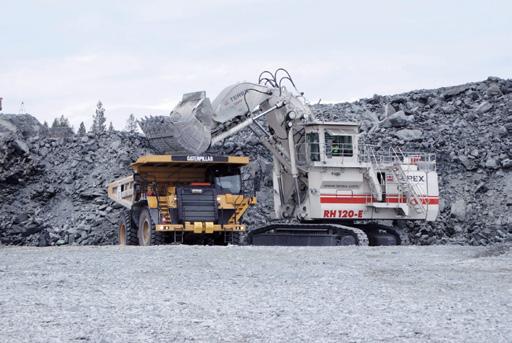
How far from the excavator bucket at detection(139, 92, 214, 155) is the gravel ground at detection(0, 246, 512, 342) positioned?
5.36m

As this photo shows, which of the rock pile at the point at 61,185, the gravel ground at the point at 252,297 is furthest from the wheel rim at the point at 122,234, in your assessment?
the gravel ground at the point at 252,297

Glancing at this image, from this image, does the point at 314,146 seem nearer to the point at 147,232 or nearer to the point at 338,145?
the point at 338,145

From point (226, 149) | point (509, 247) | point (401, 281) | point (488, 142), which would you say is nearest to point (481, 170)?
point (488, 142)

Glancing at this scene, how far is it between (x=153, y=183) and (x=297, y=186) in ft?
11.9

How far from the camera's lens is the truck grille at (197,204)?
2112 centimetres

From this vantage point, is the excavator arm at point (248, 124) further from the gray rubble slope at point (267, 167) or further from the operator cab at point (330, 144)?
the gray rubble slope at point (267, 167)

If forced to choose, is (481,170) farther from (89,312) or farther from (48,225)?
(89,312)

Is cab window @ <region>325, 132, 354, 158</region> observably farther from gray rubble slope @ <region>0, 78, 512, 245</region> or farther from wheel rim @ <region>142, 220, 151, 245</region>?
wheel rim @ <region>142, 220, 151, 245</region>

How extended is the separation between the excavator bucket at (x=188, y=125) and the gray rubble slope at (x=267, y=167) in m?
6.66

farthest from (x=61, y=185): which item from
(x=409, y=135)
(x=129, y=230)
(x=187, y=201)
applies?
(x=409, y=135)

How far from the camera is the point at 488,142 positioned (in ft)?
105

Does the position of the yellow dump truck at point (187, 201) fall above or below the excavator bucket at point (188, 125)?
below

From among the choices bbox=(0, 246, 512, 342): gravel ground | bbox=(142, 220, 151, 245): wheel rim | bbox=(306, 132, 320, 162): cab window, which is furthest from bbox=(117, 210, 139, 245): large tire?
bbox=(0, 246, 512, 342): gravel ground

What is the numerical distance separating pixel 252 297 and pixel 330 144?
12.2 m
